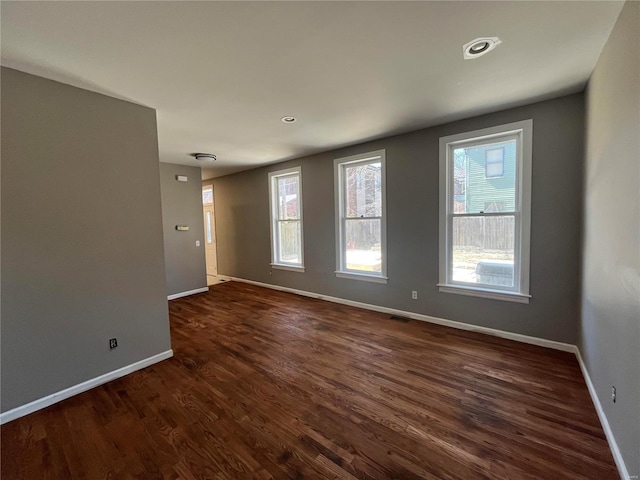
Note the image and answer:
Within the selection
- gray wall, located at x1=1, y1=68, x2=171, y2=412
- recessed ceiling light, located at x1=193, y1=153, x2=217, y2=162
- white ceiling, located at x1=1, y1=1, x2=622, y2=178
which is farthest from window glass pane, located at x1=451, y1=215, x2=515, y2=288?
recessed ceiling light, located at x1=193, y1=153, x2=217, y2=162

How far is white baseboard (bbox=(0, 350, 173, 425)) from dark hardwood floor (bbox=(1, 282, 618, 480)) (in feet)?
0.20

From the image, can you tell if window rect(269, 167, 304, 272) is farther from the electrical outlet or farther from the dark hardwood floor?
the electrical outlet

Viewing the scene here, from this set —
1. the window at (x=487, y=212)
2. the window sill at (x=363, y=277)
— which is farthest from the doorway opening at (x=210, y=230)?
the window at (x=487, y=212)

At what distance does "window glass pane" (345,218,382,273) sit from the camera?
4375 millimetres

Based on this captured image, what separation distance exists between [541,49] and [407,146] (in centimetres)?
194

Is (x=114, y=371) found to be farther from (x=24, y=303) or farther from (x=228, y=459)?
(x=228, y=459)

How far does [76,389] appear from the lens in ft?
7.82

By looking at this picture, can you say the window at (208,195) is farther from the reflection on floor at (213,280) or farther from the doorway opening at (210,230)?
the reflection on floor at (213,280)

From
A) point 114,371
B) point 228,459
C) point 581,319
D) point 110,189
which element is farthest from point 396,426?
point 110,189

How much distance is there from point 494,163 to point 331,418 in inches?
127

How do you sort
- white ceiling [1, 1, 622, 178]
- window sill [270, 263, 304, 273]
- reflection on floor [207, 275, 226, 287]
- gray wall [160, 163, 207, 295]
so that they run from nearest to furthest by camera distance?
white ceiling [1, 1, 622, 178]
gray wall [160, 163, 207, 295]
window sill [270, 263, 304, 273]
reflection on floor [207, 275, 226, 287]

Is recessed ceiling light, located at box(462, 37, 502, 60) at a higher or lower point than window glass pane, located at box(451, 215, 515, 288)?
higher

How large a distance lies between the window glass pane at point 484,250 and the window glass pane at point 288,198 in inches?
120

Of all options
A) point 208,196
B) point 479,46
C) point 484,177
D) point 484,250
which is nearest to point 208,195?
point 208,196
